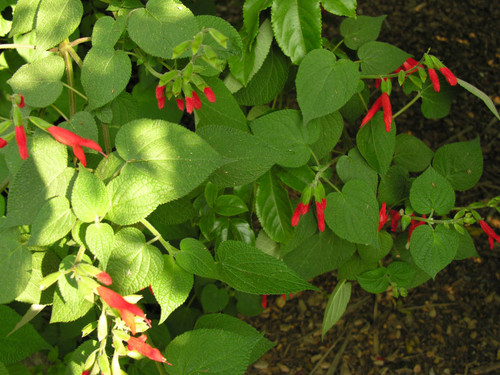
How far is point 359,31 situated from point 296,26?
8.4 inches

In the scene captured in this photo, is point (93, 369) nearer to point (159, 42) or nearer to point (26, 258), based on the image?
point (26, 258)

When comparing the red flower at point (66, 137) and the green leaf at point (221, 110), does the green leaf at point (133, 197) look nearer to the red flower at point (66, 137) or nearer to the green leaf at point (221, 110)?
the red flower at point (66, 137)

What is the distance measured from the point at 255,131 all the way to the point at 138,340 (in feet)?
1.55

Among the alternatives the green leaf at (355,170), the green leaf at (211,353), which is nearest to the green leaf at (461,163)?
the green leaf at (355,170)

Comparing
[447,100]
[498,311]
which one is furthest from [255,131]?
[498,311]

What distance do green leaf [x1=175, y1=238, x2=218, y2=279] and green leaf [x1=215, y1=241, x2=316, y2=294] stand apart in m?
0.05

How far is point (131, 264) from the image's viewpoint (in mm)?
726

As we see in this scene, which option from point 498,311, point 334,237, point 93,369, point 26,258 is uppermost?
point 26,258

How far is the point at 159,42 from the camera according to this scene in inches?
30.0

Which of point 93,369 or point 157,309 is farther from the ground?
point 93,369

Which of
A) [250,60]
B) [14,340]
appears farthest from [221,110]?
[14,340]

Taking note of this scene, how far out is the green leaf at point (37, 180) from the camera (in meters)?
0.68

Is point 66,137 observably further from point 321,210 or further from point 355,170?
point 355,170

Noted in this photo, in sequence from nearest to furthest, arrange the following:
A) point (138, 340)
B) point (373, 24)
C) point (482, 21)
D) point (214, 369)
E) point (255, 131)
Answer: point (138, 340) < point (214, 369) < point (255, 131) < point (373, 24) < point (482, 21)
